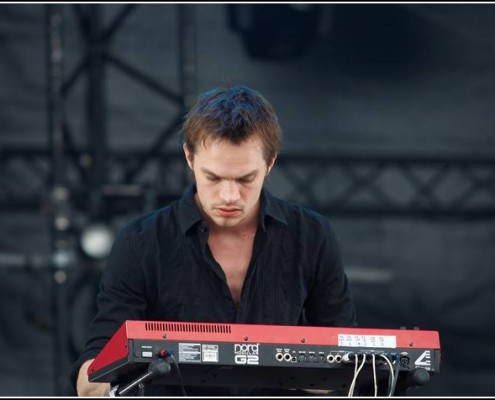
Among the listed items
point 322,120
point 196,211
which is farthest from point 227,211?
point 322,120

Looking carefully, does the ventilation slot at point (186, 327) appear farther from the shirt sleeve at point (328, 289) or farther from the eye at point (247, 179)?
the shirt sleeve at point (328, 289)

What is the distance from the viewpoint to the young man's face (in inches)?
131

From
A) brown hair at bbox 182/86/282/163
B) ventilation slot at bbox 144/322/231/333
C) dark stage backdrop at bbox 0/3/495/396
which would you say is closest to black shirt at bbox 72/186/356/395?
brown hair at bbox 182/86/282/163

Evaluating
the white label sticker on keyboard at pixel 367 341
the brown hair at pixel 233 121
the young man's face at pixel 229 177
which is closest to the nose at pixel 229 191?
the young man's face at pixel 229 177

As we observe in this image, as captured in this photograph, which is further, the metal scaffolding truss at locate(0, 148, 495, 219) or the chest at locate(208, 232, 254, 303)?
the metal scaffolding truss at locate(0, 148, 495, 219)

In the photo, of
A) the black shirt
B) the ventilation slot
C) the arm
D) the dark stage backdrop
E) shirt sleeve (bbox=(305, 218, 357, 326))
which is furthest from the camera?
the dark stage backdrop

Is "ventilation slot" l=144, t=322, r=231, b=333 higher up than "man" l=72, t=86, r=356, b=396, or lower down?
lower down

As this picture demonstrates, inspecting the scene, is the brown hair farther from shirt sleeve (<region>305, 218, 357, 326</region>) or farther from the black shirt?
shirt sleeve (<region>305, 218, 357, 326</region>)

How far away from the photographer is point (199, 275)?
3582 mm

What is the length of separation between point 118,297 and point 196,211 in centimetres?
34

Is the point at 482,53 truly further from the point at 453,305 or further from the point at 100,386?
the point at 100,386

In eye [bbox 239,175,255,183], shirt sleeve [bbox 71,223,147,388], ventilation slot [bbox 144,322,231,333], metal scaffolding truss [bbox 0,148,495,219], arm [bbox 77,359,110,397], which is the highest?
metal scaffolding truss [bbox 0,148,495,219]

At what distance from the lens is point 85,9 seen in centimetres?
763

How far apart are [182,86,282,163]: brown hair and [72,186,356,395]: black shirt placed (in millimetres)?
292
